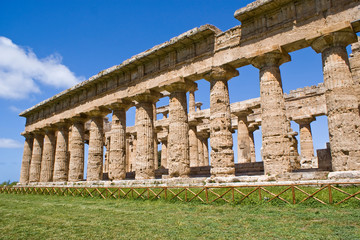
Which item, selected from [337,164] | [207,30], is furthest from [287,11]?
[337,164]

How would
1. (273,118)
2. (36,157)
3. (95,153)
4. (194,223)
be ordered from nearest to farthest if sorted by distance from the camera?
(194,223), (273,118), (95,153), (36,157)

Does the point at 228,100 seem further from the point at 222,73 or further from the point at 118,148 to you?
the point at 118,148

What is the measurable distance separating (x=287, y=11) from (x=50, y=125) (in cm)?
2233

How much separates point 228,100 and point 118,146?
8650mm

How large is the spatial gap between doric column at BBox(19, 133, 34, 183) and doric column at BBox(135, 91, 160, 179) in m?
17.9

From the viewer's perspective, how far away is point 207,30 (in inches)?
625

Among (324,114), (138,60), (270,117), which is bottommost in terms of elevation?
(270,117)

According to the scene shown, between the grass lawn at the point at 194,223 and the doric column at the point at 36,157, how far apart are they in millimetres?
19832

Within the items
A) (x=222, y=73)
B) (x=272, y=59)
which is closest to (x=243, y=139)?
(x=222, y=73)

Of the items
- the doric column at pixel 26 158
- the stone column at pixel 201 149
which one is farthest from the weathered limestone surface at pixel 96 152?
the doric column at pixel 26 158

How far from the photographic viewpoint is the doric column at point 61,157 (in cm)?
2477

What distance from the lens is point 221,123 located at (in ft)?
49.9

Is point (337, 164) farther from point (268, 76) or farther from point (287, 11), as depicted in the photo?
point (287, 11)

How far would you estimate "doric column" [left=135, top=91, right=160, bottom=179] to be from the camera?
18375 millimetres
